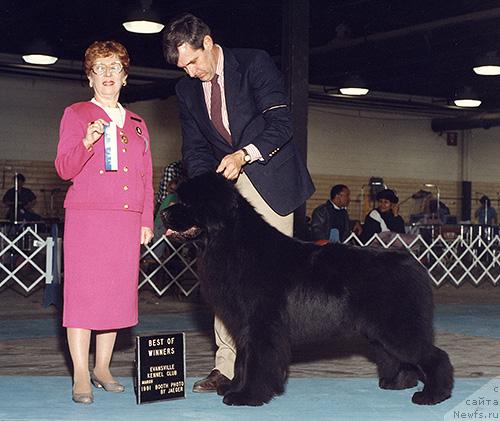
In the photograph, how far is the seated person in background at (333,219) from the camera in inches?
357

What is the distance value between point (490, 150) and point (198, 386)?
58.5 ft

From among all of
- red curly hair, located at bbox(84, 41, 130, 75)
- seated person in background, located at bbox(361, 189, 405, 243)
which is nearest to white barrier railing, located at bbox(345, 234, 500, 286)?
seated person in background, located at bbox(361, 189, 405, 243)

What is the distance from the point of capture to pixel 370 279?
10.6 ft

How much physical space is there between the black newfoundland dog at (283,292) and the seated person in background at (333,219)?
223 inches

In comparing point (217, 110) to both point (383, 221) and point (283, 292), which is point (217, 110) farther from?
point (383, 221)

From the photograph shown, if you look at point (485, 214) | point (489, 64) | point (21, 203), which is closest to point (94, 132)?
point (489, 64)

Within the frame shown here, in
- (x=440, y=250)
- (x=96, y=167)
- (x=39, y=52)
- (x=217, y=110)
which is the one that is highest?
(x=39, y=52)

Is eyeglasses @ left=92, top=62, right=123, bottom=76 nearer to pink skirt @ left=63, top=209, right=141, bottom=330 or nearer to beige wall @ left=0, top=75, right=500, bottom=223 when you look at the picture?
pink skirt @ left=63, top=209, right=141, bottom=330

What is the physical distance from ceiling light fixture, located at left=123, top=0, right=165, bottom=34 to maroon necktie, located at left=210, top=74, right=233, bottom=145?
532 centimetres

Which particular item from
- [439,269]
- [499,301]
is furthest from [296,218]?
[439,269]

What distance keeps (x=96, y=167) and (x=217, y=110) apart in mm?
582

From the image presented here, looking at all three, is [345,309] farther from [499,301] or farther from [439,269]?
[439,269]

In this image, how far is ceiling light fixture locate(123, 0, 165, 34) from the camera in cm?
852

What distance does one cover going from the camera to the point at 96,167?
127 inches
